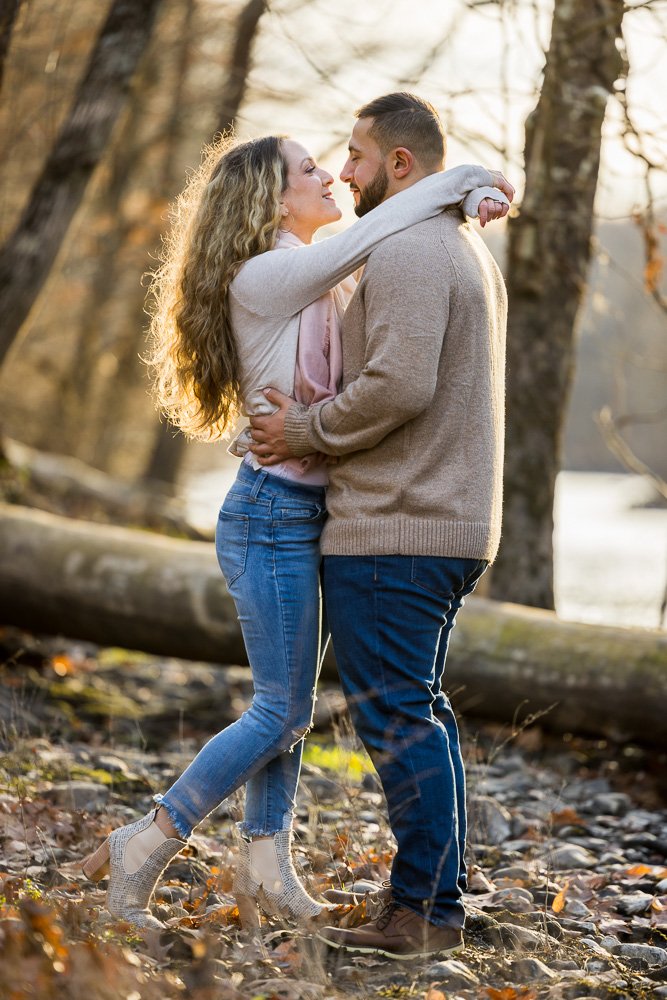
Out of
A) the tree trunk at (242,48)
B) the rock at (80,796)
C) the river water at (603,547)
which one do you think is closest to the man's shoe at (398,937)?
the rock at (80,796)

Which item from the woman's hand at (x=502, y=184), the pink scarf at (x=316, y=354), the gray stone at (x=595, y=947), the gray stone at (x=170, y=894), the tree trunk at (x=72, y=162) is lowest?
the gray stone at (x=170, y=894)

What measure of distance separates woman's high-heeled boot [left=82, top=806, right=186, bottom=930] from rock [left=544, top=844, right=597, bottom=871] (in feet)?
5.47

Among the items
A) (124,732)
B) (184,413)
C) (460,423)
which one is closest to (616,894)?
(460,423)

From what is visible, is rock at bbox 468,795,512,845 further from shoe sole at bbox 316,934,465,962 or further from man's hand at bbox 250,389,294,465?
man's hand at bbox 250,389,294,465

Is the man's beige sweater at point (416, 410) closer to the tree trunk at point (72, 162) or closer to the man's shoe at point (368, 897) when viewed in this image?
the man's shoe at point (368, 897)

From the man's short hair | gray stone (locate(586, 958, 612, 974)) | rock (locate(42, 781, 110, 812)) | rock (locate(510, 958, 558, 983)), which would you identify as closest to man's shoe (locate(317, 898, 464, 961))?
rock (locate(510, 958, 558, 983))

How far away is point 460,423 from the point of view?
306 centimetres

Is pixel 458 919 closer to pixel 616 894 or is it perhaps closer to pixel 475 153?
pixel 616 894

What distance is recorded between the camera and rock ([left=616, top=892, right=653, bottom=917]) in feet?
12.3

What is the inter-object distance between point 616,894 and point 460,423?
199 cm

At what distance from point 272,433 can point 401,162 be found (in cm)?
88

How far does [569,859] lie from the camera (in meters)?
4.26

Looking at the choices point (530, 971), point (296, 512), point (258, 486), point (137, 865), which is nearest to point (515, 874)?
point (530, 971)

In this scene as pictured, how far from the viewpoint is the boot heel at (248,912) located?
3213mm
